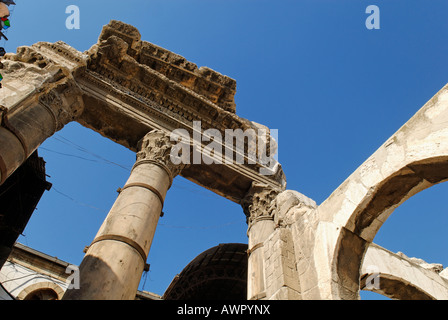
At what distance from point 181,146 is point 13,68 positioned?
3.45 m

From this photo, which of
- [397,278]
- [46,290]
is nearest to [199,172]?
[397,278]

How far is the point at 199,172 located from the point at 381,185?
477cm

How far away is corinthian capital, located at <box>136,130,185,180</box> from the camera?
21.7 feet

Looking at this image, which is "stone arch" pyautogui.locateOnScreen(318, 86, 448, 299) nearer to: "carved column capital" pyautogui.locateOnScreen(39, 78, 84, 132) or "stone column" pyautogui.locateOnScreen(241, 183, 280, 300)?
"stone column" pyautogui.locateOnScreen(241, 183, 280, 300)

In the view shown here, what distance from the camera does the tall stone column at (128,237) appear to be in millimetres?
4281

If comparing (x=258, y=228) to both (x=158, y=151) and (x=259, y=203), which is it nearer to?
(x=259, y=203)

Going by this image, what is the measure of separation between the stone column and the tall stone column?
1.82 metres

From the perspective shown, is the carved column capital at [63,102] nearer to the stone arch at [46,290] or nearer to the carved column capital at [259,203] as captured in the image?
the carved column capital at [259,203]

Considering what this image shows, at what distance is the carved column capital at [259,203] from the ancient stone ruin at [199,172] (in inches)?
1.0
